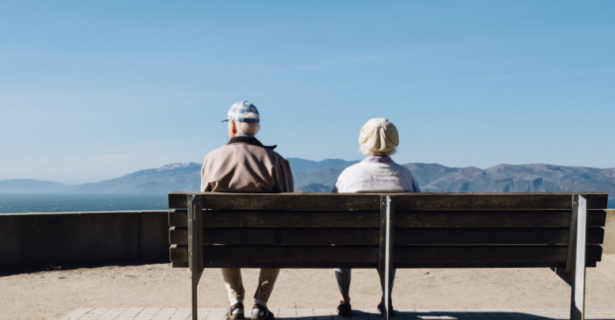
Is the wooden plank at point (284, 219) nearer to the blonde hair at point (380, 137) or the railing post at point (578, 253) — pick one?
the blonde hair at point (380, 137)

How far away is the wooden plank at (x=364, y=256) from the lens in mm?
3793

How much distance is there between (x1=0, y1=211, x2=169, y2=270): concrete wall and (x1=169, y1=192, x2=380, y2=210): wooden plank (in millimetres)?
4750

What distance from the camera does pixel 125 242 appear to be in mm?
8125

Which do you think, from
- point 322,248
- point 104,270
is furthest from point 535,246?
point 104,270

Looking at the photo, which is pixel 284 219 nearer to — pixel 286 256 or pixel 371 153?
pixel 286 256

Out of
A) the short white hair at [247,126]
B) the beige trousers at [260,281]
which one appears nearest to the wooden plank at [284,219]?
the beige trousers at [260,281]

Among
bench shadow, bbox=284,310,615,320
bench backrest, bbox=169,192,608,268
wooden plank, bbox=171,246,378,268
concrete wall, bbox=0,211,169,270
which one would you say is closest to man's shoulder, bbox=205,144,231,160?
bench backrest, bbox=169,192,608,268

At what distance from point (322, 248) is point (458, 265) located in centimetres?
93

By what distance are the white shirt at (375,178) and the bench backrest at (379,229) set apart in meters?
0.63

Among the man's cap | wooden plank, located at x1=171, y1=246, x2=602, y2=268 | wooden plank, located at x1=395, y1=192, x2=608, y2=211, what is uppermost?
the man's cap

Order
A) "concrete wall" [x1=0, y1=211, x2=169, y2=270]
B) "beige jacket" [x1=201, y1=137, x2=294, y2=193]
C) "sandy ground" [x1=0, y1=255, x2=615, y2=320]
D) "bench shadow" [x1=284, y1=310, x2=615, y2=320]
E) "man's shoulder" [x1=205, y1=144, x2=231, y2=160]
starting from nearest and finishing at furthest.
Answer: "beige jacket" [x1=201, y1=137, x2=294, y2=193]
"man's shoulder" [x1=205, y1=144, x2=231, y2=160]
"bench shadow" [x1=284, y1=310, x2=615, y2=320]
"sandy ground" [x1=0, y1=255, x2=615, y2=320]
"concrete wall" [x1=0, y1=211, x2=169, y2=270]

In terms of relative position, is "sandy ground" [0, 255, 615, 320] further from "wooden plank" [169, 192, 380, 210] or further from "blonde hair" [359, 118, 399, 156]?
"wooden plank" [169, 192, 380, 210]

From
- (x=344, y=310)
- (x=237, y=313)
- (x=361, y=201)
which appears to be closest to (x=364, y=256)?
(x=361, y=201)

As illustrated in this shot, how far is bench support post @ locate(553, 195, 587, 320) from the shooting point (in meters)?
3.81
